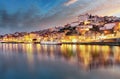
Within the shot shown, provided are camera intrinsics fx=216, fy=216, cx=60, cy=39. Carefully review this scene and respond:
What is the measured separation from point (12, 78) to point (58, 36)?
47.8 meters

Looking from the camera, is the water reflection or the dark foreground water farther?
the water reflection

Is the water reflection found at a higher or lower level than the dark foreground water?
higher

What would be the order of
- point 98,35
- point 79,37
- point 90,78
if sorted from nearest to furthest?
1. point 90,78
2. point 98,35
3. point 79,37

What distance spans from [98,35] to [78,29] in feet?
34.3

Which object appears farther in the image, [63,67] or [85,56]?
[85,56]

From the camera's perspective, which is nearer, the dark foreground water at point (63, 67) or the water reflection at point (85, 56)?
the dark foreground water at point (63, 67)

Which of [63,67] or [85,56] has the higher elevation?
[85,56]

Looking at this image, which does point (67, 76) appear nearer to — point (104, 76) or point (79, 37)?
point (104, 76)

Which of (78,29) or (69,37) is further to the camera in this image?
(78,29)

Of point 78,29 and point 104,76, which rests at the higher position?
point 78,29

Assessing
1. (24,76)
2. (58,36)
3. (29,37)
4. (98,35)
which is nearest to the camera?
(24,76)

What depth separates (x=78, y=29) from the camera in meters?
57.5

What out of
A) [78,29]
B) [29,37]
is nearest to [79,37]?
[78,29]

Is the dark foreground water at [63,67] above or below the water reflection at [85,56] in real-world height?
below
